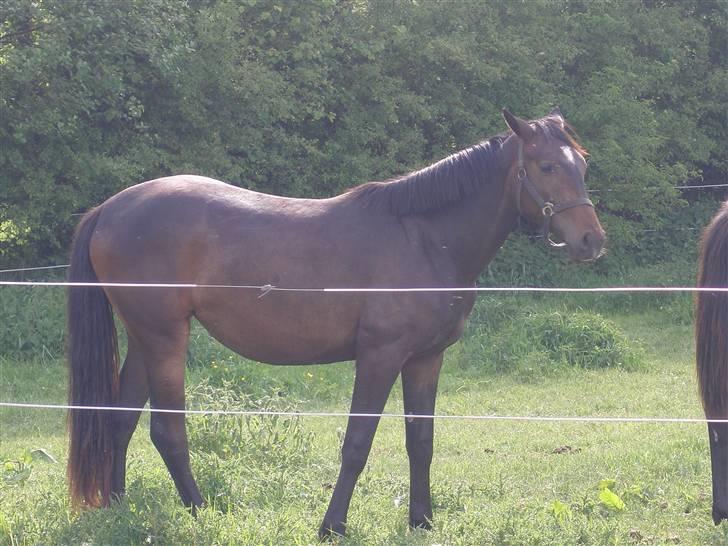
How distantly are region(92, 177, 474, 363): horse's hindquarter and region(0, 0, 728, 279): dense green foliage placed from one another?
5.66 m

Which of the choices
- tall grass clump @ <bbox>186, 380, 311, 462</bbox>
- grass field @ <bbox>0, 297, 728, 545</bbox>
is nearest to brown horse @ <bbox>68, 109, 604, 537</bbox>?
grass field @ <bbox>0, 297, 728, 545</bbox>

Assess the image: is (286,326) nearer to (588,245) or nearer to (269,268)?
(269,268)

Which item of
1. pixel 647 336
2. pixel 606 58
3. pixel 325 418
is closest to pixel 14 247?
pixel 325 418

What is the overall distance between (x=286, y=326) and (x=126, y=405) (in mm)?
1142

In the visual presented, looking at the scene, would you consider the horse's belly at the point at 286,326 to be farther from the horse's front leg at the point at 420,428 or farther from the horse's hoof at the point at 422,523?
the horse's hoof at the point at 422,523

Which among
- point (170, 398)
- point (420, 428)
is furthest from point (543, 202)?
point (170, 398)

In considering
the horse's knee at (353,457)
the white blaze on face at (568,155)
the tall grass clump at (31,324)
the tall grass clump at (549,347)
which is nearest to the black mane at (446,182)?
the white blaze on face at (568,155)

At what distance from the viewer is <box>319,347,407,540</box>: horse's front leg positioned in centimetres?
462

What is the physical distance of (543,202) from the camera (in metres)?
4.59

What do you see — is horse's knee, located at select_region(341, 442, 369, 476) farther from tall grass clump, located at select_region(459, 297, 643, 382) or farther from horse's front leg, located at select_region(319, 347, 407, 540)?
tall grass clump, located at select_region(459, 297, 643, 382)

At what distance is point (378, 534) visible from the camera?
4711 millimetres

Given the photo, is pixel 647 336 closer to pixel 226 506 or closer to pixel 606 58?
pixel 606 58

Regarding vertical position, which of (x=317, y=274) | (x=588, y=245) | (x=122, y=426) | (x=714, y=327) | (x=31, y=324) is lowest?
(x=31, y=324)

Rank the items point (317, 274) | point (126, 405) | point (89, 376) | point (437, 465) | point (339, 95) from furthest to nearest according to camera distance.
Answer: point (339, 95)
point (437, 465)
point (126, 405)
point (89, 376)
point (317, 274)
